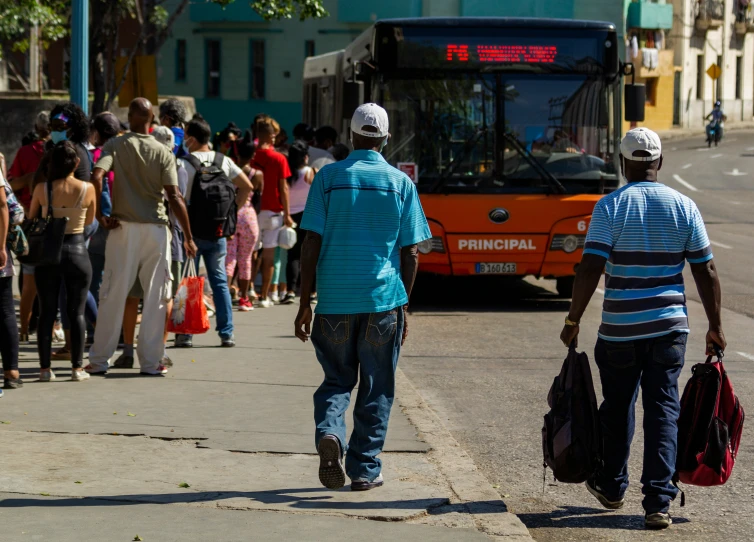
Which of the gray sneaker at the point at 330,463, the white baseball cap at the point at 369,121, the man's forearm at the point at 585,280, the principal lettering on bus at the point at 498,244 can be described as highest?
the white baseball cap at the point at 369,121

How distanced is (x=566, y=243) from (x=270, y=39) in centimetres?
3853

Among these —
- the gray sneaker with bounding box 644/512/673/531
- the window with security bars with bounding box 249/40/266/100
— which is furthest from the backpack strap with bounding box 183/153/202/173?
the window with security bars with bounding box 249/40/266/100

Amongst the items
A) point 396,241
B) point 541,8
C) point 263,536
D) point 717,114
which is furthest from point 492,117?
point 717,114

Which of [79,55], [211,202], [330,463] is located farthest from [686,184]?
[330,463]

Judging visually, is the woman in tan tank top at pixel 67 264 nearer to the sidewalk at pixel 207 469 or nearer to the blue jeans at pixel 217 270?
the sidewalk at pixel 207 469

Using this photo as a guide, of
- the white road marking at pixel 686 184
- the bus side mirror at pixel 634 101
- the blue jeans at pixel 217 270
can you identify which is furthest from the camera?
the white road marking at pixel 686 184

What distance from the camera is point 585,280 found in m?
5.77

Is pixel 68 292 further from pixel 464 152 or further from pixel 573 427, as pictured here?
pixel 464 152

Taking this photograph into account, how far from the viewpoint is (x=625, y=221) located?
18.9 feet

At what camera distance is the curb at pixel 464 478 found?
5469 mm

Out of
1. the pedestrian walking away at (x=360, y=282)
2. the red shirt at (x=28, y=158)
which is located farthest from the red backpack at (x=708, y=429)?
the red shirt at (x=28, y=158)

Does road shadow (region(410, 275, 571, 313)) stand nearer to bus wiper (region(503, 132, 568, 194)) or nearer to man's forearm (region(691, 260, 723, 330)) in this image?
bus wiper (region(503, 132, 568, 194))

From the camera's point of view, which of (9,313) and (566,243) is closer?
(9,313)

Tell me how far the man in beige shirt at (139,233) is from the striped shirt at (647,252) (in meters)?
3.96
